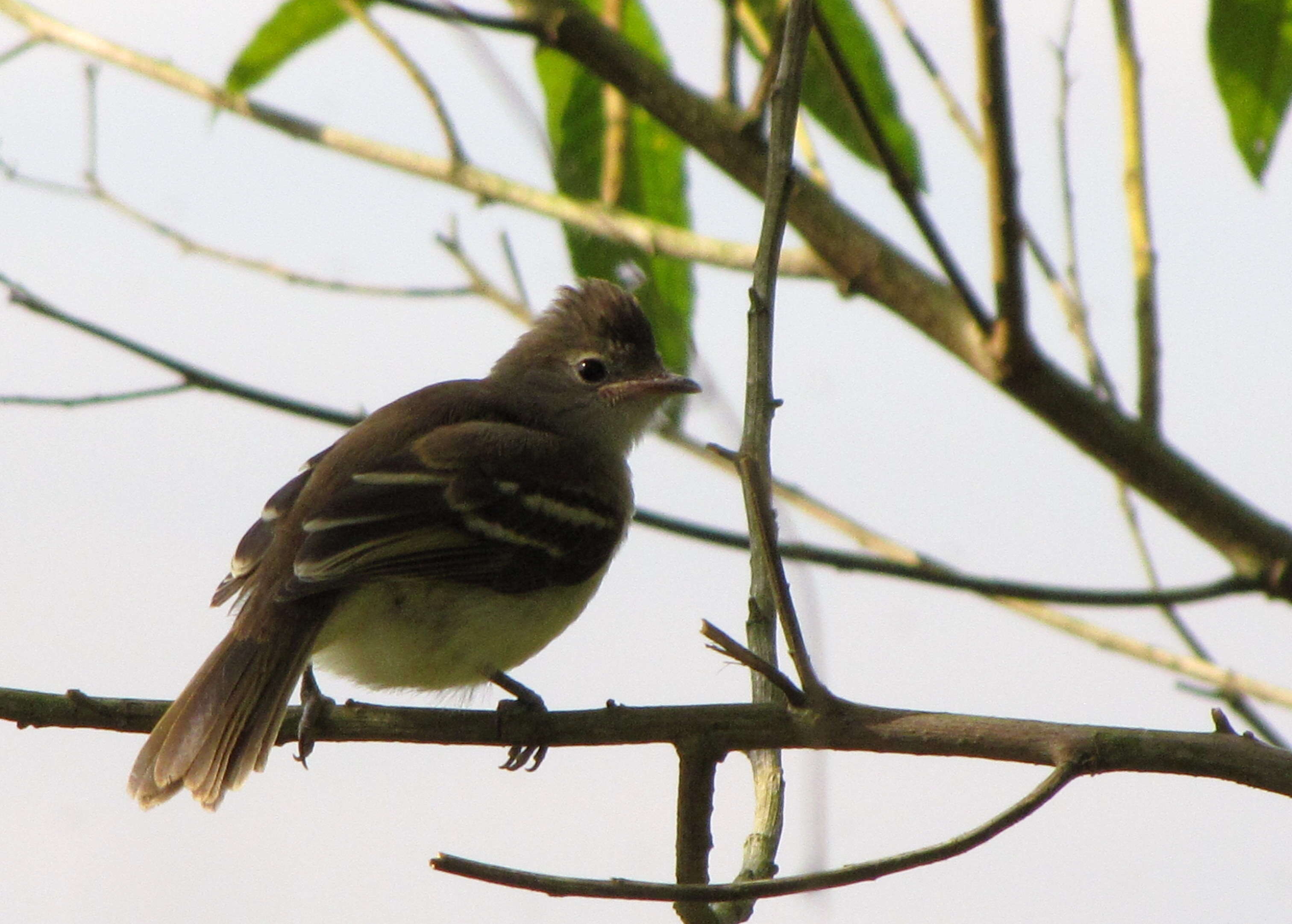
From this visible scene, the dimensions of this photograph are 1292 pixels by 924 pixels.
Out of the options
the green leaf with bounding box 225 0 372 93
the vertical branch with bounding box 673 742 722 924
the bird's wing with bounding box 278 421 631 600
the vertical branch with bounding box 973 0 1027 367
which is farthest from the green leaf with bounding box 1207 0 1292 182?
the bird's wing with bounding box 278 421 631 600

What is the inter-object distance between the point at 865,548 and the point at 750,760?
1573 mm

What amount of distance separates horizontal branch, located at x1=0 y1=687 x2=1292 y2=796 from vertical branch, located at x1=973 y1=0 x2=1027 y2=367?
4.45 ft

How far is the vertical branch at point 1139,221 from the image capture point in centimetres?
383

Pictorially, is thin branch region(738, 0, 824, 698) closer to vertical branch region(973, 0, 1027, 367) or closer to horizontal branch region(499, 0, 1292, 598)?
vertical branch region(973, 0, 1027, 367)

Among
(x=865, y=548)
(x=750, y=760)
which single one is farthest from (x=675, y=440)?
(x=750, y=760)

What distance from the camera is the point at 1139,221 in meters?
4.03

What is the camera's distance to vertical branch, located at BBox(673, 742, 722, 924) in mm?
2725

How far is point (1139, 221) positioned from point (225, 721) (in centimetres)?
261

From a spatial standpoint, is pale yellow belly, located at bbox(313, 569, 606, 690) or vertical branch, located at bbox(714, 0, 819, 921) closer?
vertical branch, located at bbox(714, 0, 819, 921)

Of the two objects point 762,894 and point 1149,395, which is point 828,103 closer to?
point 1149,395

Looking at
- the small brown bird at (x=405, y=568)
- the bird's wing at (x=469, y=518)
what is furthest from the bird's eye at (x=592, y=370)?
the bird's wing at (x=469, y=518)

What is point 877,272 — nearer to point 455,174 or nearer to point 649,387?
point 455,174

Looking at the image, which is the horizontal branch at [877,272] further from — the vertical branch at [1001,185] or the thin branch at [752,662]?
the thin branch at [752,662]

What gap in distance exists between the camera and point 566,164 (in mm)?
4176
